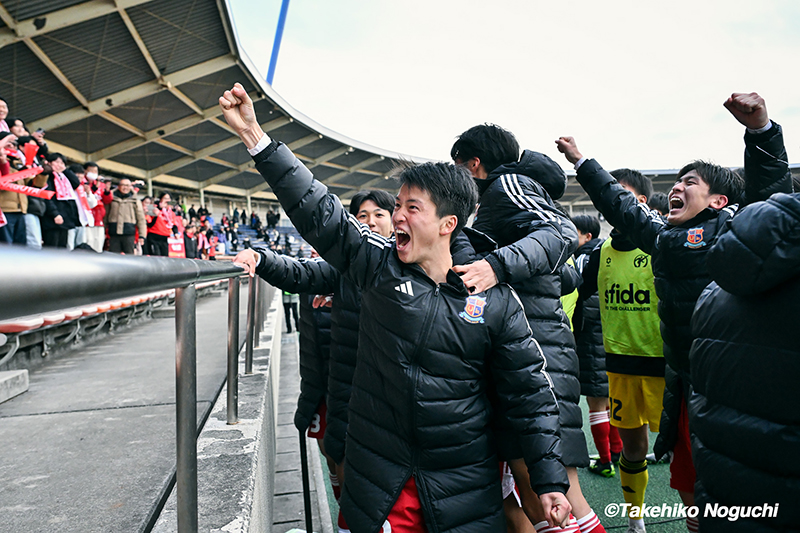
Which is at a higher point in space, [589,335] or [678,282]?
[678,282]

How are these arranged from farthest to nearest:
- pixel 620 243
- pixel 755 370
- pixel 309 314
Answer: pixel 620 243 → pixel 309 314 → pixel 755 370

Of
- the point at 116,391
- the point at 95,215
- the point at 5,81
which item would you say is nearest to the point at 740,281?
the point at 116,391

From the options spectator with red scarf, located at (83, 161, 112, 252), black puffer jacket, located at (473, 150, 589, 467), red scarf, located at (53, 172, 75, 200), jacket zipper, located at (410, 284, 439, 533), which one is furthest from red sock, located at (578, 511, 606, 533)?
spectator with red scarf, located at (83, 161, 112, 252)

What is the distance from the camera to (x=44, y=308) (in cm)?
47

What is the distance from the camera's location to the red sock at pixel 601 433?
3.32 m

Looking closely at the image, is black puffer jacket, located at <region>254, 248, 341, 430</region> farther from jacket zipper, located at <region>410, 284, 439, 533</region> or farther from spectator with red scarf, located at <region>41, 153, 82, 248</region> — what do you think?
spectator with red scarf, located at <region>41, 153, 82, 248</region>

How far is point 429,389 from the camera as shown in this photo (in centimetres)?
146

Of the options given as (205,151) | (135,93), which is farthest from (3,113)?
(205,151)

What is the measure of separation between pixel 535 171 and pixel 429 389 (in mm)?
1107

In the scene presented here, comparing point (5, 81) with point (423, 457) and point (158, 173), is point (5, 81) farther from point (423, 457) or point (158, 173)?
point (423, 457)

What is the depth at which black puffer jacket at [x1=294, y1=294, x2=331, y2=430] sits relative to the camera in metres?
2.60

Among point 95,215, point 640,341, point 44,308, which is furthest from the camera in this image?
point 95,215

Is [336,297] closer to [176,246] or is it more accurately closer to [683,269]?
[683,269]

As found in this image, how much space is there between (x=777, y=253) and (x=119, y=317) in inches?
276
